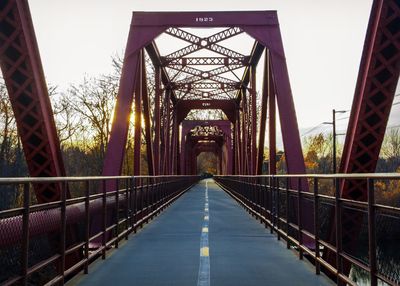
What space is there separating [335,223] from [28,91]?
4.81 meters

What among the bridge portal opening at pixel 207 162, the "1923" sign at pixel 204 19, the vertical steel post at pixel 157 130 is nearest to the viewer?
the "1923" sign at pixel 204 19

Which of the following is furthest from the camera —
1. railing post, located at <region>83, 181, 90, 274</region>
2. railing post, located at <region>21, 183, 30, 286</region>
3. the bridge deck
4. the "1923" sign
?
the "1923" sign

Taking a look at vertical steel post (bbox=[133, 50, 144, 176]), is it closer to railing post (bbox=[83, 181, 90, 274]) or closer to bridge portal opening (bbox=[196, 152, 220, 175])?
railing post (bbox=[83, 181, 90, 274])

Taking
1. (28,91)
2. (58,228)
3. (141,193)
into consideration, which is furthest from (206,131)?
(58,228)

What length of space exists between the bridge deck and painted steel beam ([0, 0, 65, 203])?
168cm

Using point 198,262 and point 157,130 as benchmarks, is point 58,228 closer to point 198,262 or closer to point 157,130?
point 198,262

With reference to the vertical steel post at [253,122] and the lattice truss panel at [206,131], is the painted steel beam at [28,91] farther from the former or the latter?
the lattice truss panel at [206,131]

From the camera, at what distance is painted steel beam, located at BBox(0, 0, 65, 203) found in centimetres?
657

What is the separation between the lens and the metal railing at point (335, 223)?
156 inches

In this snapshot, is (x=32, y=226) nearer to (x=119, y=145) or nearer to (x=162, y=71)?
(x=119, y=145)

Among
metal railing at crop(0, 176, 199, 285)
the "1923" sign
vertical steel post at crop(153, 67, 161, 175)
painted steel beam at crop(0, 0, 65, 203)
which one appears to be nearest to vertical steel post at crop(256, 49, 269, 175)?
the "1923" sign

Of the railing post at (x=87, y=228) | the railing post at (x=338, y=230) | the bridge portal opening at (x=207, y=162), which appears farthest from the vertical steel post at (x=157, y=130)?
the bridge portal opening at (x=207, y=162)

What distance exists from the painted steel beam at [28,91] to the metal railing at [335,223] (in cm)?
381

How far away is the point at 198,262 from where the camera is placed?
21.7 feet
